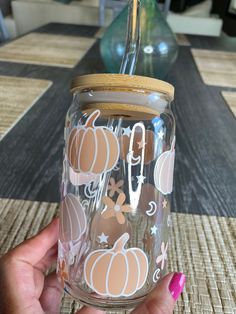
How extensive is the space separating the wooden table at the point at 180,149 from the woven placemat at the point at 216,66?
0.20 ft

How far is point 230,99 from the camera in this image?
2.82 feet

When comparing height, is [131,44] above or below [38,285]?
above

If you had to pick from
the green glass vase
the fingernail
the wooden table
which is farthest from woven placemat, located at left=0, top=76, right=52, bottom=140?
the fingernail

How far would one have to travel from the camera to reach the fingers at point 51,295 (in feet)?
1.10

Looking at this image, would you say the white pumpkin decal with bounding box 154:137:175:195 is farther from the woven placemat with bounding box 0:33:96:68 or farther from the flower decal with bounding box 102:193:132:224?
the woven placemat with bounding box 0:33:96:68

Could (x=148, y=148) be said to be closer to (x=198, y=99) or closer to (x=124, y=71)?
(x=124, y=71)

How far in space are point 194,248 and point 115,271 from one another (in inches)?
5.6

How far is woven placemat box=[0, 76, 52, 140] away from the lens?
2.23 ft

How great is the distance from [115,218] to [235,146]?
15.8 inches

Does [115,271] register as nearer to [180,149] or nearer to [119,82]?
[119,82]

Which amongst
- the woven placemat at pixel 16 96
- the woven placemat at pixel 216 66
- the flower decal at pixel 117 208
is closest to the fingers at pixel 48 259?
the flower decal at pixel 117 208

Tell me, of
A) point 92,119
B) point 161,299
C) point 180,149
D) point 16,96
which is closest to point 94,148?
point 92,119

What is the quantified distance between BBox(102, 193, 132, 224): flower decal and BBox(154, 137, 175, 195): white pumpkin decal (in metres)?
0.03

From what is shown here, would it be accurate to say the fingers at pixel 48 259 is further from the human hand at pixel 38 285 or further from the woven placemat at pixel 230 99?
the woven placemat at pixel 230 99
